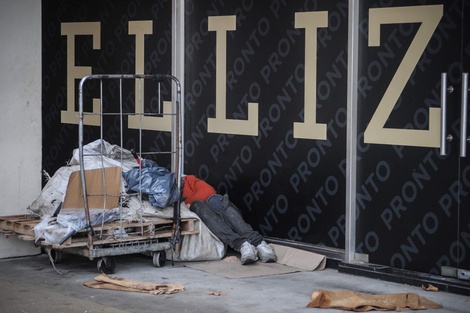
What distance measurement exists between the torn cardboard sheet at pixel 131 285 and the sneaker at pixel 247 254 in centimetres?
103

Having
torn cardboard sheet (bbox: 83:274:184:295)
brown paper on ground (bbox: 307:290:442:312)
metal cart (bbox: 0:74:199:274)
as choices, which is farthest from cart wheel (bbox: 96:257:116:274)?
brown paper on ground (bbox: 307:290:442:312)

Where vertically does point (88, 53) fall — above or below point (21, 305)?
above

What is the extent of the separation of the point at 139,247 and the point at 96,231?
443 mm

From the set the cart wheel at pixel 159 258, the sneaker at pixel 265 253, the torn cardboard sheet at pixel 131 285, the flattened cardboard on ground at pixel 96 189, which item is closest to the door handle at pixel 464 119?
the sneaker at pixel 265 253

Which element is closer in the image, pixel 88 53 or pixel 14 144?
pixel 14 144

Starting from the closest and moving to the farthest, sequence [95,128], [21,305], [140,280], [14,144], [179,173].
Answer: [21,305] < [140,280] < [179,173] < [14,144] < [95,128]

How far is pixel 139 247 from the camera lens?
31.1ft

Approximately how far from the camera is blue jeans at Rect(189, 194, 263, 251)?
32.5ft

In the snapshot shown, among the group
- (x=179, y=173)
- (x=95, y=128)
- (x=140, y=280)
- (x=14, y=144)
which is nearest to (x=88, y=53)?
(x=95, y=128)

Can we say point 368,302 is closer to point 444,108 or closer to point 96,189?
point 444,108

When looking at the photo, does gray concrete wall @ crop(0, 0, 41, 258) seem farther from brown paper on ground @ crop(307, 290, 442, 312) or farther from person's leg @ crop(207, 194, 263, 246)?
brown paper on ground @ crop(307, 290, 442, 312)

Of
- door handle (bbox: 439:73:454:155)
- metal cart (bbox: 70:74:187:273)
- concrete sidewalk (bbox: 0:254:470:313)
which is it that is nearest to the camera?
concrete sidewalk (bbox: 0:254:470:313)

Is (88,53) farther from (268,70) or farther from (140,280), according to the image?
(140,280)

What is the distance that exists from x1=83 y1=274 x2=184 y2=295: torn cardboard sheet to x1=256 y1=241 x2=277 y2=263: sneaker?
1.23m
